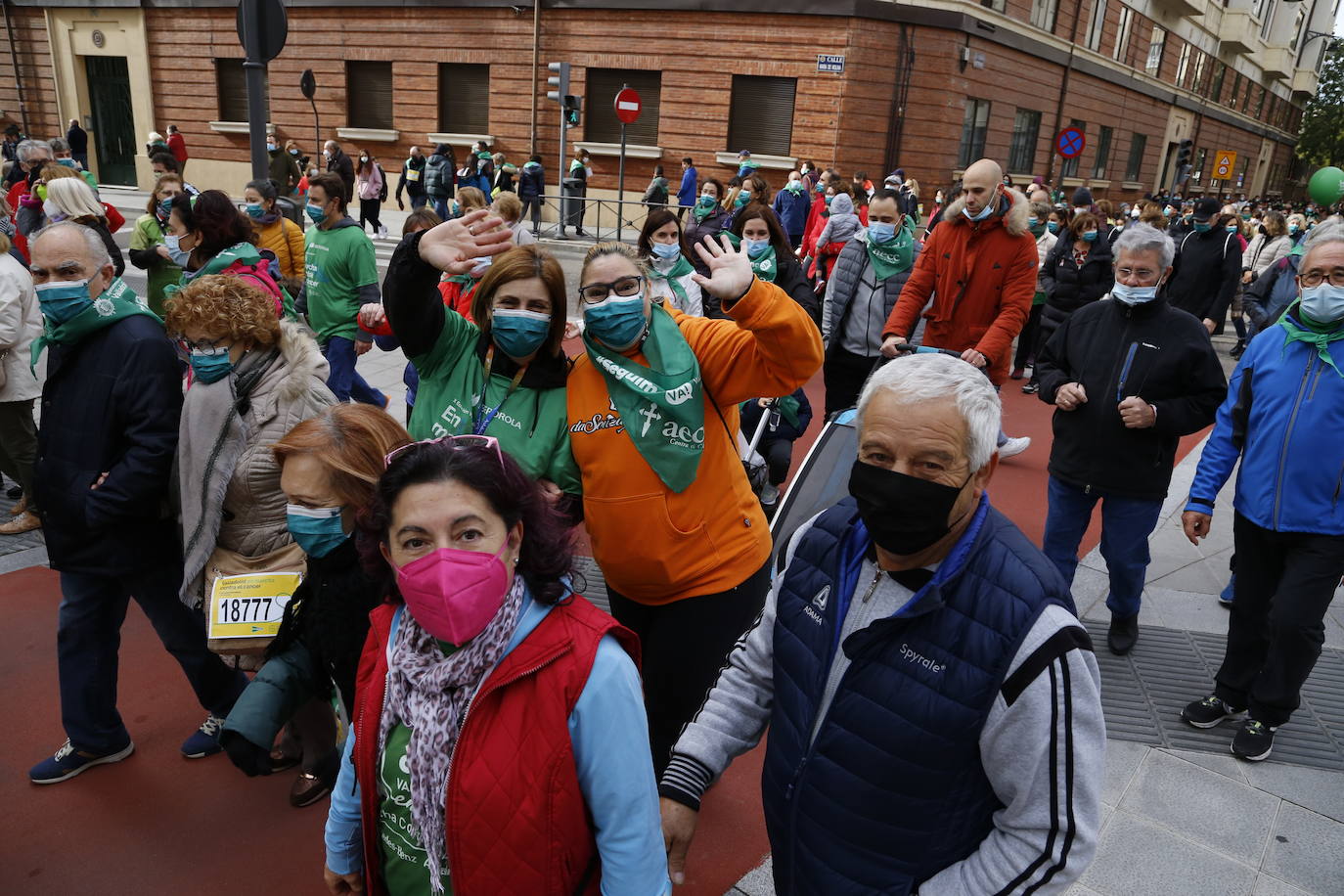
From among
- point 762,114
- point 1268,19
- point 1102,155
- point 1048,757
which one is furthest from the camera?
point 1268,19

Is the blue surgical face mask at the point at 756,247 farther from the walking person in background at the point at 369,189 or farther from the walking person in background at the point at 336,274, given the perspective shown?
the walking person in background at the point at 369,189

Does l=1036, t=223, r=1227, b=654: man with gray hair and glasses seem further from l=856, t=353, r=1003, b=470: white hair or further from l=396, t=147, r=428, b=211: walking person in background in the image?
l=396, t=147, r=428, b=211: walking person in background

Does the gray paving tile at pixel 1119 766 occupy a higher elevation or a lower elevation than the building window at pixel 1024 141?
lower

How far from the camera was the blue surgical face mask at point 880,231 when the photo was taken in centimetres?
603

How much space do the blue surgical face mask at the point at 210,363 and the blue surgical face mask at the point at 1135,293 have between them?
3.64 meters

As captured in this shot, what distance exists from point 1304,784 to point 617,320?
3.31 meters

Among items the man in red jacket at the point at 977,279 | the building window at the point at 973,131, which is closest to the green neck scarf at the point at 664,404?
the man in red jacket at the point at 977,279

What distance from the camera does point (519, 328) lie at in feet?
8.98

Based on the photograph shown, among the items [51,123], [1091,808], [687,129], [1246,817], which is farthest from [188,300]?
[51,123]

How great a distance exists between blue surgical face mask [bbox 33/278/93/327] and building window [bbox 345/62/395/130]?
22.9 m

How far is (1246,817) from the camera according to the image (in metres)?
3.45

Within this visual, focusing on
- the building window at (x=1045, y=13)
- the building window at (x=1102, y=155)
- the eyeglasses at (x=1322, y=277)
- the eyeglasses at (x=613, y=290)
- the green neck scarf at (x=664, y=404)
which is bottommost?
the green neck scarf at (x=664, y=404)

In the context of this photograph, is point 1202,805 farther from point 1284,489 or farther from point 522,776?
point 522,776

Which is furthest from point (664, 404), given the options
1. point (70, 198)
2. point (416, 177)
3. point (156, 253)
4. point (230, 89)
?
point (230, 89)
